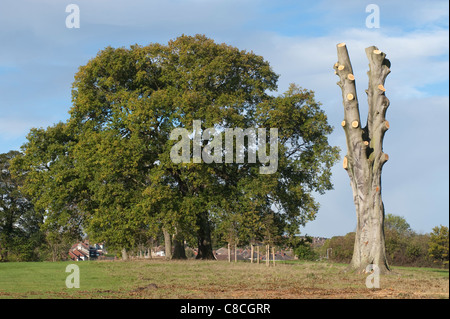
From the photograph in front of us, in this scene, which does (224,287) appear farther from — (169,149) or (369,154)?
(169,149)

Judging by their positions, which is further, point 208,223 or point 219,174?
point 208,223

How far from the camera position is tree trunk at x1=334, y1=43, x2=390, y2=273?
70.3ft

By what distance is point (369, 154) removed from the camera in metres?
21.9

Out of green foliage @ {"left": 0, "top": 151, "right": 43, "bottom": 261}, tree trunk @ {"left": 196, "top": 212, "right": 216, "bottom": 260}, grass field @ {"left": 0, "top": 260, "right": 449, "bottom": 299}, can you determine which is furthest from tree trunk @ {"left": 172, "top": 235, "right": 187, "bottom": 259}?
green foliage @ {"left": 0, "top": 151, "right": 43, "bottom": 261}

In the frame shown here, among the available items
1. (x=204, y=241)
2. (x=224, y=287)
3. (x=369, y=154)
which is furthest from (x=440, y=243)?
(x=204, y=241)


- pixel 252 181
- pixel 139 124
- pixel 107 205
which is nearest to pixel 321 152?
pixel 252 181

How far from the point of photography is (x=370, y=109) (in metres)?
22.0

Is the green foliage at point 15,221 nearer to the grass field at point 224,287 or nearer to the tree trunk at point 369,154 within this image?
the grass field at point 224,287

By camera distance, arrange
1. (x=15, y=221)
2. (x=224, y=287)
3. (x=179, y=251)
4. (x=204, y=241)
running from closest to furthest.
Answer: (x=224, y=287)
(x=204, y=241)
(x=179, y=251)
(x=15, y=221)

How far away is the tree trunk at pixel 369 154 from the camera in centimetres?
2144

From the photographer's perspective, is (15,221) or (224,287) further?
(15,221)

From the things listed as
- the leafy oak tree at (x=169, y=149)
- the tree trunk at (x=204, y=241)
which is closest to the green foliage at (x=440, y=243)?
the leafy oak tree at (x=169, y=149)
